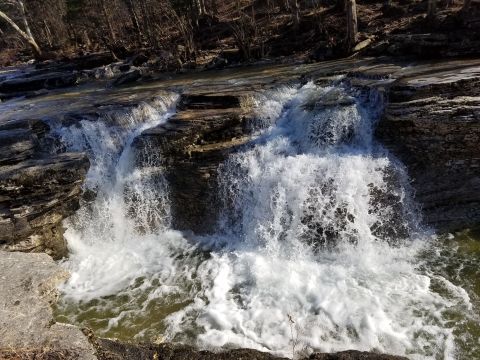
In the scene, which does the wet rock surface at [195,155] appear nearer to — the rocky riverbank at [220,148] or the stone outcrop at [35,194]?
the rocky riverbank at [220,148]

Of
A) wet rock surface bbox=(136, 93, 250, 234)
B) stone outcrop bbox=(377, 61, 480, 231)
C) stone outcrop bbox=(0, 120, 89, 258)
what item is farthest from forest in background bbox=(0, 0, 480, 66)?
stone outcrop bbox=(0, 120, 89, 258)

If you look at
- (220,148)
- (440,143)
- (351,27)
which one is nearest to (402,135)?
(440,143)

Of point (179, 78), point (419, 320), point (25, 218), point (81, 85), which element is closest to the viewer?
point (419, 320)

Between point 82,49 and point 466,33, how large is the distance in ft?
76.0

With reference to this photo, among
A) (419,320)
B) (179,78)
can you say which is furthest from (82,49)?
(419,320)

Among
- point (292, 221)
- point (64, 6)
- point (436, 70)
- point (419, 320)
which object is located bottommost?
point (419, 320)

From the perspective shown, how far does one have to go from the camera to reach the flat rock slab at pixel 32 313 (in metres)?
4.14

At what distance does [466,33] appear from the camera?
1098 centimetres

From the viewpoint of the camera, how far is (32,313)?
4613 mm

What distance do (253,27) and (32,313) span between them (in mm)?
14866

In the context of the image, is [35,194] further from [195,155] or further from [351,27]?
[351,27]

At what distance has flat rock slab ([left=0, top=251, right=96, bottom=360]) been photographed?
4145mm

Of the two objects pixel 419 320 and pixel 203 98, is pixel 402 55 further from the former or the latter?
pixel 419 320

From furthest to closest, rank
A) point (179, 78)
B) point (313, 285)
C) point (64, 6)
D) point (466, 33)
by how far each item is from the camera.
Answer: point (64, 6), point (179, 78), point (466, 33), point (313, 285)
